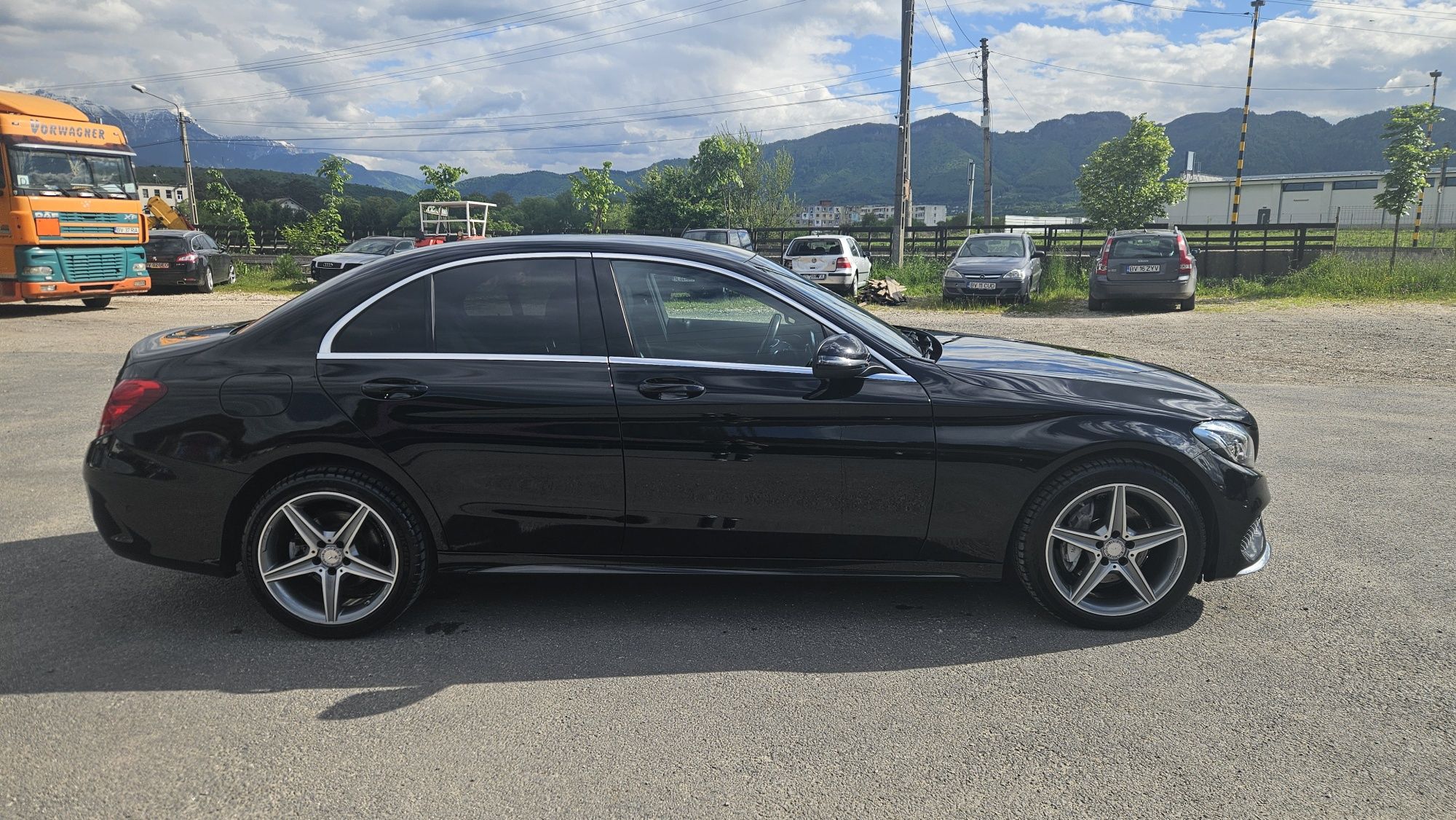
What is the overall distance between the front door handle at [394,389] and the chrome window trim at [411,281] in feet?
0.38

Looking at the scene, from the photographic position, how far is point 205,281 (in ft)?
82.0

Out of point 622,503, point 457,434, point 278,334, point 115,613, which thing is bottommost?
point 115,613

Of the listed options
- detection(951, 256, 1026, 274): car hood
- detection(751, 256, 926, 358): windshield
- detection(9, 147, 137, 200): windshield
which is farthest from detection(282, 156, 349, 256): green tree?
detection(751, 256, 926, 358): windshield

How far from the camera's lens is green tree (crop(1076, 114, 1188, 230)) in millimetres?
30797

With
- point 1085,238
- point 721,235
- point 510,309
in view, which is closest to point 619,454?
point 510,309

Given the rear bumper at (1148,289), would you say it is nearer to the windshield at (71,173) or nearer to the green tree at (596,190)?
the windshield at (71,173)

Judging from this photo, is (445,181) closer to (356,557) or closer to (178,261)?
(178,261)

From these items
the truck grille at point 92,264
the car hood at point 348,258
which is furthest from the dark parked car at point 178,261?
the truck grille at point 92,264

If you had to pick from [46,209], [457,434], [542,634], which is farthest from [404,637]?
[46,209]

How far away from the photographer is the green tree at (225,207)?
3928 centimetres

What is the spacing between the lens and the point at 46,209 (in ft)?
54.9

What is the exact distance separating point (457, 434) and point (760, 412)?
1.20m

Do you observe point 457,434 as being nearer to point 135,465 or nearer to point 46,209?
point 135,465

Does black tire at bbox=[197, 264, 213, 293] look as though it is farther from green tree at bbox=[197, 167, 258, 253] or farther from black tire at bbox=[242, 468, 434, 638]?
black tire at bbox=[242, 468, 434, 638]
